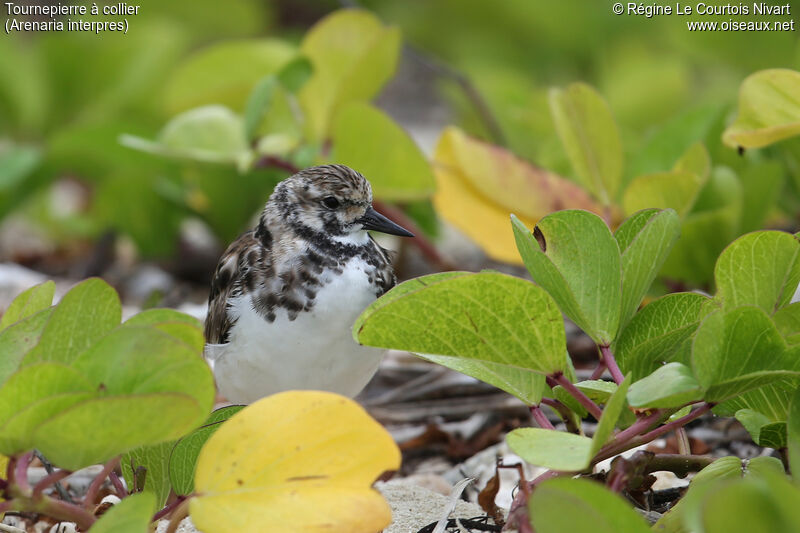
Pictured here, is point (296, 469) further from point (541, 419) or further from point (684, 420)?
point (684, 420)

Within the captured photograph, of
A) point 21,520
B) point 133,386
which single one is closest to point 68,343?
Answer: point 133,386

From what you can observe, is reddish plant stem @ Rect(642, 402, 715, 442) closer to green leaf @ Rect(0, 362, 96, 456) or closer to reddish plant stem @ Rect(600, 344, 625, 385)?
reddish plant stem @ Rect(600, 344, 625, 385)

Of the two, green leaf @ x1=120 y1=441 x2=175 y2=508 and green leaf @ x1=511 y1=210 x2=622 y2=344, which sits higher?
green leaf @ x1=511 y1=210 x2=622 y2=344

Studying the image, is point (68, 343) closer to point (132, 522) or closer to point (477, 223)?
point (132, 522)

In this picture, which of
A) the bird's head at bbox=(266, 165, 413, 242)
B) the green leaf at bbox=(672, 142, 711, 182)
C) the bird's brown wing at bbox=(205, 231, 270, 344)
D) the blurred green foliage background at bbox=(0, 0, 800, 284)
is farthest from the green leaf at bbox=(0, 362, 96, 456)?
the green leaf at bbox=(672, 142, 711, 182)

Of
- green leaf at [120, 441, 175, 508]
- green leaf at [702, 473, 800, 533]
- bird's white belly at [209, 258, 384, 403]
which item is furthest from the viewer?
bird's white belly at [209, 258, 384, 403]
